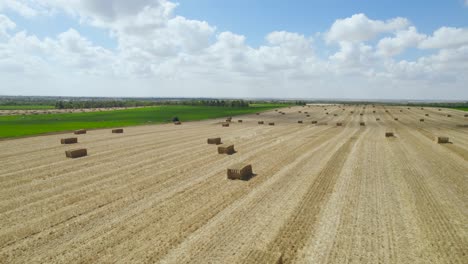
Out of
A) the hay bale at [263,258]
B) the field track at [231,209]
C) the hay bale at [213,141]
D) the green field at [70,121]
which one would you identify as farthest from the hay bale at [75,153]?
the hay bale at [263,258]

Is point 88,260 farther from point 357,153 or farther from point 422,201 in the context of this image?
point 357,153

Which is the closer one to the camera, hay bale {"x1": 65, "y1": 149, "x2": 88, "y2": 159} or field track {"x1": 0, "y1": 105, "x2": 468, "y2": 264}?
field track {"x1": 0, "y1": 105, "x2": 468, "y2": 264}

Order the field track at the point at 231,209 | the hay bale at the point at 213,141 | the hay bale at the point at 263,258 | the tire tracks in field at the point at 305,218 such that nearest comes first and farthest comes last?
1. the hay bale at the point at 263,258
2. the field track at the point at 231,209
3. the tire tracks in field at the point at 305,218
4. the hay bale at the point at 213,141

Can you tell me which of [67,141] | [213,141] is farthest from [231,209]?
[67,141]

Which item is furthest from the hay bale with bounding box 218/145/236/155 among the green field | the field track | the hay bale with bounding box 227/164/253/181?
the green field

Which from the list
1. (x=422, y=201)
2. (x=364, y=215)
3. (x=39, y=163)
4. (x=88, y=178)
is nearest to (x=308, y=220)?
(x=364, y=215)

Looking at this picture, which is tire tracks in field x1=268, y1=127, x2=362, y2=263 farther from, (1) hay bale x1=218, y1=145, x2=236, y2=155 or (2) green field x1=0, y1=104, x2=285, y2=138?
(2) green field x1=0, y1=104, x2=285, y2=138

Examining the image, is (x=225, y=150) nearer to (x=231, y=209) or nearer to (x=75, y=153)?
(x=75, y=153)

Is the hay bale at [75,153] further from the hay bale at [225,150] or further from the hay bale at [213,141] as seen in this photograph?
the hay bale at [213,141]
